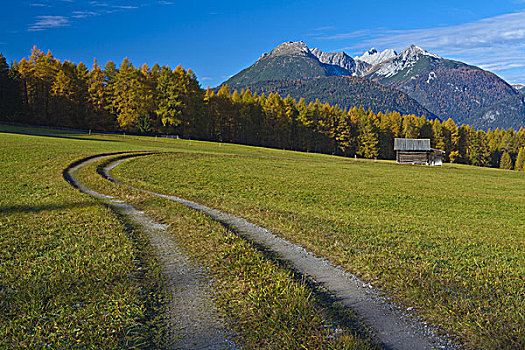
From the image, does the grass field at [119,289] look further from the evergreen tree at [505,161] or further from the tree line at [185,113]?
the evergreen tree at [505,161]

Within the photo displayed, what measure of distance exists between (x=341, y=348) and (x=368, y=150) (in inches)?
3992

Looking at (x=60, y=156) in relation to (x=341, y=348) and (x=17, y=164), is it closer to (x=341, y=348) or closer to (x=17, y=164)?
(x=17, y=164)

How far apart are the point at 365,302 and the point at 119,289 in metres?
4.08

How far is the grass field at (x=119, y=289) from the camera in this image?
4680 mm

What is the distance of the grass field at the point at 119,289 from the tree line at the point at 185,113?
6425 centimetres

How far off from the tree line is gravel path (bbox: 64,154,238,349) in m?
66.3

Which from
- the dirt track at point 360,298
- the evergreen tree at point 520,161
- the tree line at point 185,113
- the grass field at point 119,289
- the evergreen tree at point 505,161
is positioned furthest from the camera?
the evergreen tree at point 505,161

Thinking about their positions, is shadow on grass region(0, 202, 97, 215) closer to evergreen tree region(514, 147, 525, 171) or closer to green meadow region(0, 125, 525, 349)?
green meadow region(0, 125, 525, 349)

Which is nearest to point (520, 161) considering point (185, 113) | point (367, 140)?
point (367, 140)

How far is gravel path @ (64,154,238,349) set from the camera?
15.4ft

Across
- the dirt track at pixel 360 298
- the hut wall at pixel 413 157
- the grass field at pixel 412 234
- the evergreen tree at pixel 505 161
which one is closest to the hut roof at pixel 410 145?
the hut wall at pixel 413 157

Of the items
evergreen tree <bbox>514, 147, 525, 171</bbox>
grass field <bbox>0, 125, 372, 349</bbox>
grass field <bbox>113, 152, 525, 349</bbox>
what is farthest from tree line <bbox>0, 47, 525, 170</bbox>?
grass field <bbox>0, 125, 372, 349</bbox>

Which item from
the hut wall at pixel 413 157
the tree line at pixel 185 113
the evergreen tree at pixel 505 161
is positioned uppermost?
the tree line at pixel 185 113

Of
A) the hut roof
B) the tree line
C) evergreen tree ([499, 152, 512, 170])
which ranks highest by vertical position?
the tree line
